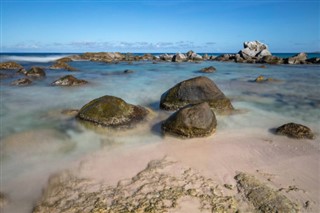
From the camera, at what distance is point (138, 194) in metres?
4.18

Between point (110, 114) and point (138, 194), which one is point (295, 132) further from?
point (110, 114)

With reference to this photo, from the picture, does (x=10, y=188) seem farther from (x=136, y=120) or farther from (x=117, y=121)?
(x=136, y=120)

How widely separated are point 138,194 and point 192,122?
276cm

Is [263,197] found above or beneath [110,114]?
beneath

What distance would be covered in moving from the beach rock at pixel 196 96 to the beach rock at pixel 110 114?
5.09ft

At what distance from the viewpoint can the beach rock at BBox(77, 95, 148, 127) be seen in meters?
7.52

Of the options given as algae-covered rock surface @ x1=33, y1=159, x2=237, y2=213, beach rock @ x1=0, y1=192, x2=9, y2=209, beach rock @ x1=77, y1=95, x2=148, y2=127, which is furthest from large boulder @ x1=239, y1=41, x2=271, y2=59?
Result: beach rock @ x1=0, y1=192, x2=9, y2=209

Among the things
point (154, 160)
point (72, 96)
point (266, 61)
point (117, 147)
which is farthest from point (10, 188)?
point (266, 61)

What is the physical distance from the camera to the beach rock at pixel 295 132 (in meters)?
6.61

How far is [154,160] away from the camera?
548 centimetres

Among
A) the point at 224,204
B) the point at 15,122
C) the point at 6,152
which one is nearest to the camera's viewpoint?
the point at 224,204

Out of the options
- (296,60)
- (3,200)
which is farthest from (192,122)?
(296,60)

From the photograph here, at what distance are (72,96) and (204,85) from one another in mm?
6462

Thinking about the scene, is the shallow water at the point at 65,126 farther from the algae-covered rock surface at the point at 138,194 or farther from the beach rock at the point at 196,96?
the beach rock at the point at 196,96
